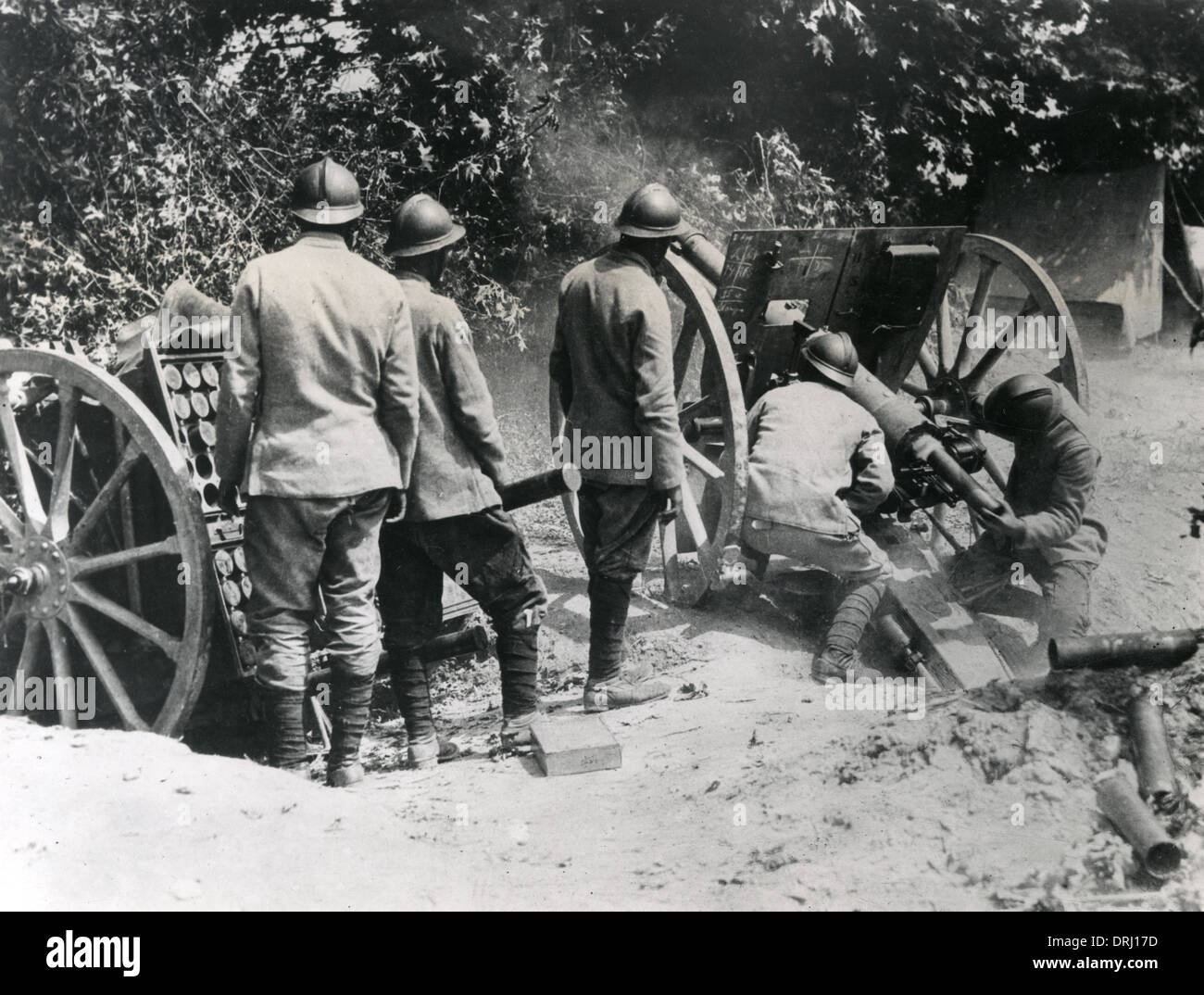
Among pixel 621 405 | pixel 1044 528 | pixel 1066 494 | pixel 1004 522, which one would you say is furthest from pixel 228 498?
pixel 1066 494

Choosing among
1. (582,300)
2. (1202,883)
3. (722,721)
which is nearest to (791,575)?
(722,721)

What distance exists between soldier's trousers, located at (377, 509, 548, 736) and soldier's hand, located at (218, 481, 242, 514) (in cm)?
55

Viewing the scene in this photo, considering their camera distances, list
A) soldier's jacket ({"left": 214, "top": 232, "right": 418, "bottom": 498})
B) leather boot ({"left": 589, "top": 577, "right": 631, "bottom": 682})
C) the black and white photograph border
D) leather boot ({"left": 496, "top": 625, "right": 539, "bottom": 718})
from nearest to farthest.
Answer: the black and white photograph border, soldier's jacket ({"left": 214, "top": 232, "right": 418, "bottom": 498}), leather boot ({"left": 496, "top": 625, "right": 539, "bottom": 718}), leather boot ({"left": 589, "top": 577, "right": 631, "bottom": 682})

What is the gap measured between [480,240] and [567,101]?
2.79 ft

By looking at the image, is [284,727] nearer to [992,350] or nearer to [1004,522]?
[1004,522]

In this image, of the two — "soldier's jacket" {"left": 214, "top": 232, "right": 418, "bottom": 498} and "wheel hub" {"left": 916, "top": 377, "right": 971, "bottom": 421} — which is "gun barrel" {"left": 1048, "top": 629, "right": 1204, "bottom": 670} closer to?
"soldier's jacket" {"left": 214, "top": 232, "right": 418, "bottom": 498}

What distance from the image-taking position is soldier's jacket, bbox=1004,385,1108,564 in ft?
15.5

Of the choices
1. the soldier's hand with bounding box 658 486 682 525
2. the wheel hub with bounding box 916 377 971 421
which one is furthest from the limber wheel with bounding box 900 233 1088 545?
the soldier's hand with bounding box 658 486 682 525

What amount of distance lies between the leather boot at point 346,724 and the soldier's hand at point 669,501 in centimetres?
129

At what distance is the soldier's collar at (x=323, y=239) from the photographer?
3.58m

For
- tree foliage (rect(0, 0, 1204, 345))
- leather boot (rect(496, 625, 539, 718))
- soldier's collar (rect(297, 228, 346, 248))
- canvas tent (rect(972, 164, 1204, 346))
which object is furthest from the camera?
canvas tent (rect(972, 164, 1204, 346))

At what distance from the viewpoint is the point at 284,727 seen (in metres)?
3.60

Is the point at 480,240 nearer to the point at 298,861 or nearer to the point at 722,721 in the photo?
the point at 722,721

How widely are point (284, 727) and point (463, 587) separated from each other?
0.79m
